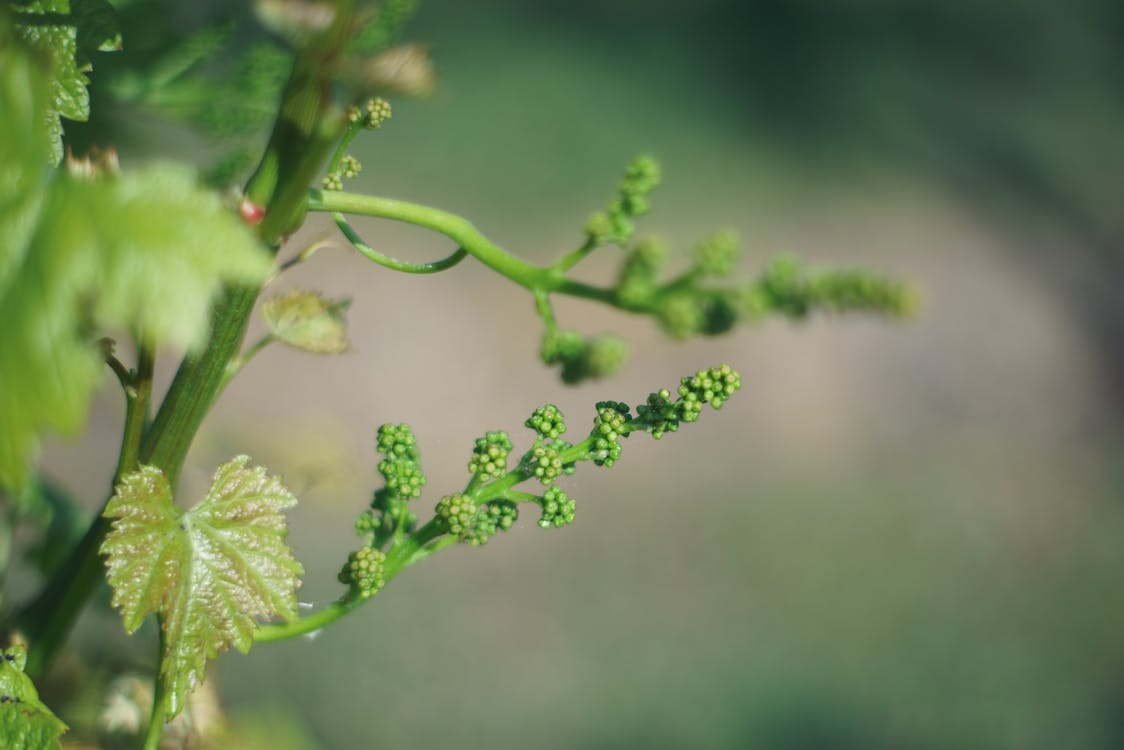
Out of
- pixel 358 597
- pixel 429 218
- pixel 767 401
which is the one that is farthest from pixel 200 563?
pixel 767 401

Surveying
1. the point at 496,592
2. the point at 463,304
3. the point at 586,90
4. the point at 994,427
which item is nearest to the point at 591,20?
the point at 586,90

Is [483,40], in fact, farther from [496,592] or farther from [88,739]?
[88,739]

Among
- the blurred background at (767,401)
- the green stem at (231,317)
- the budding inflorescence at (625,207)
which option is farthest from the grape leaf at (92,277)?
the blurred background at (767,401)

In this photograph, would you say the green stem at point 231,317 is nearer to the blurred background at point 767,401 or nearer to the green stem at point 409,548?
the green stem at point 409,548

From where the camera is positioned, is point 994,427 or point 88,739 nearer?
point 88,739

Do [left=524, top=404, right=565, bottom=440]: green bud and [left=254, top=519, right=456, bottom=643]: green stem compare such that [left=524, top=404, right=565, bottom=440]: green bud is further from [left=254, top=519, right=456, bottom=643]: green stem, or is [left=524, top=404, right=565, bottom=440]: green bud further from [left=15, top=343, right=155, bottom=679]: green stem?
[left=15, top=343, right=155, bottom=679]: green stem


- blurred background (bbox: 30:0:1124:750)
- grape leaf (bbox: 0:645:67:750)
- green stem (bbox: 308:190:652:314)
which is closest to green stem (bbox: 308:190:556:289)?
green stem (bbox: 308:190:652:314)

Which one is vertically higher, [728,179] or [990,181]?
[990,181]

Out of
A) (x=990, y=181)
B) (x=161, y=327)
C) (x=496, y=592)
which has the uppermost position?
(x=990, y=181)
